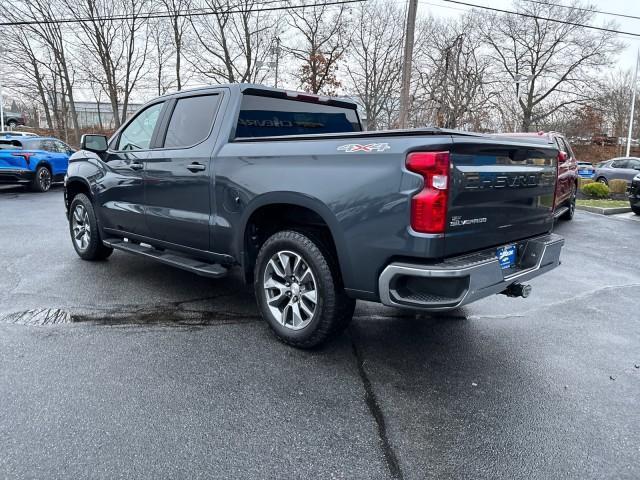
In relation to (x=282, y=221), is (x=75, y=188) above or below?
above

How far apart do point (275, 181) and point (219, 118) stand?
1075 millimetres

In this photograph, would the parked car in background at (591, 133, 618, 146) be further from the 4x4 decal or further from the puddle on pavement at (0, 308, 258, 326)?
the 4x4 decal

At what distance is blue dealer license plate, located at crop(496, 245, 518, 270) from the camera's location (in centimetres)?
327

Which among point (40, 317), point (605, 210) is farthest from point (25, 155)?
point (605, 210)

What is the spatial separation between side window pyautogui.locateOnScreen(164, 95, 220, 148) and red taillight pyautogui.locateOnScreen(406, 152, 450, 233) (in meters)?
2.22

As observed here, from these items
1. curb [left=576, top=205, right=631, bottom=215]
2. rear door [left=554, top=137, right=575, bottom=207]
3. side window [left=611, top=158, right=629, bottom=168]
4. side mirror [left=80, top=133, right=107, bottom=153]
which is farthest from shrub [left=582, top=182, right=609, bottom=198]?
side mirror [left=80, top=133, right=107, bottom=153]

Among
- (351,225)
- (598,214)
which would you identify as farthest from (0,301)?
(598,214)

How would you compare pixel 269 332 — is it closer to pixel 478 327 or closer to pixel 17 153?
pixel 478 327

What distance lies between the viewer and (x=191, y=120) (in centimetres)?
446

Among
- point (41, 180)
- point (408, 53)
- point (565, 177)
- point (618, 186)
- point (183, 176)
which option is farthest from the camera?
point (618, 186)

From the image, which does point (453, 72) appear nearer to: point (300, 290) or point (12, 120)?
point (300, 290)

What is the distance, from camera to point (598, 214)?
12969 millimetres

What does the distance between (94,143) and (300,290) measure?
11.1 feet

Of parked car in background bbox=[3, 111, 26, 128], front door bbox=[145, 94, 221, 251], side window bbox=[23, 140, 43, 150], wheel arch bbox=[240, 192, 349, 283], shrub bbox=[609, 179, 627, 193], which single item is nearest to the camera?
wheel arch bbox=[240, 192, 349, 283]
